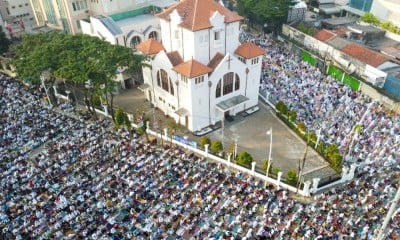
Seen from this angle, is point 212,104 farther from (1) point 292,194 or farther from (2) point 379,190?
(2) point 379,190

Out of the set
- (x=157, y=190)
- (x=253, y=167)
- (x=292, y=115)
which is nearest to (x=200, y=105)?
(x=253, y=167)

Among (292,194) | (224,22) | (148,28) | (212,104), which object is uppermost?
(224,22)

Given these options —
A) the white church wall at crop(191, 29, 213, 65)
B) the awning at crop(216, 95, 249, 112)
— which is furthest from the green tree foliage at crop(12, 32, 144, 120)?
the awning at crop(216, 95, 249, 112)

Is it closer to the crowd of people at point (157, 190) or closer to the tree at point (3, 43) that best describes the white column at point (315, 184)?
the crowd of people at point (157, 190)

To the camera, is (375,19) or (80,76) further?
(375,19)

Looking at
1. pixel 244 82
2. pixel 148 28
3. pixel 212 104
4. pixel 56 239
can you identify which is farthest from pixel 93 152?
pixel 148 28

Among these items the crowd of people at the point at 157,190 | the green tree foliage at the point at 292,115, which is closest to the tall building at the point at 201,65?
the green tree foliage at the point at 292,115

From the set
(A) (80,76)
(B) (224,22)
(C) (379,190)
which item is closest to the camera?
(C) (379,190)
